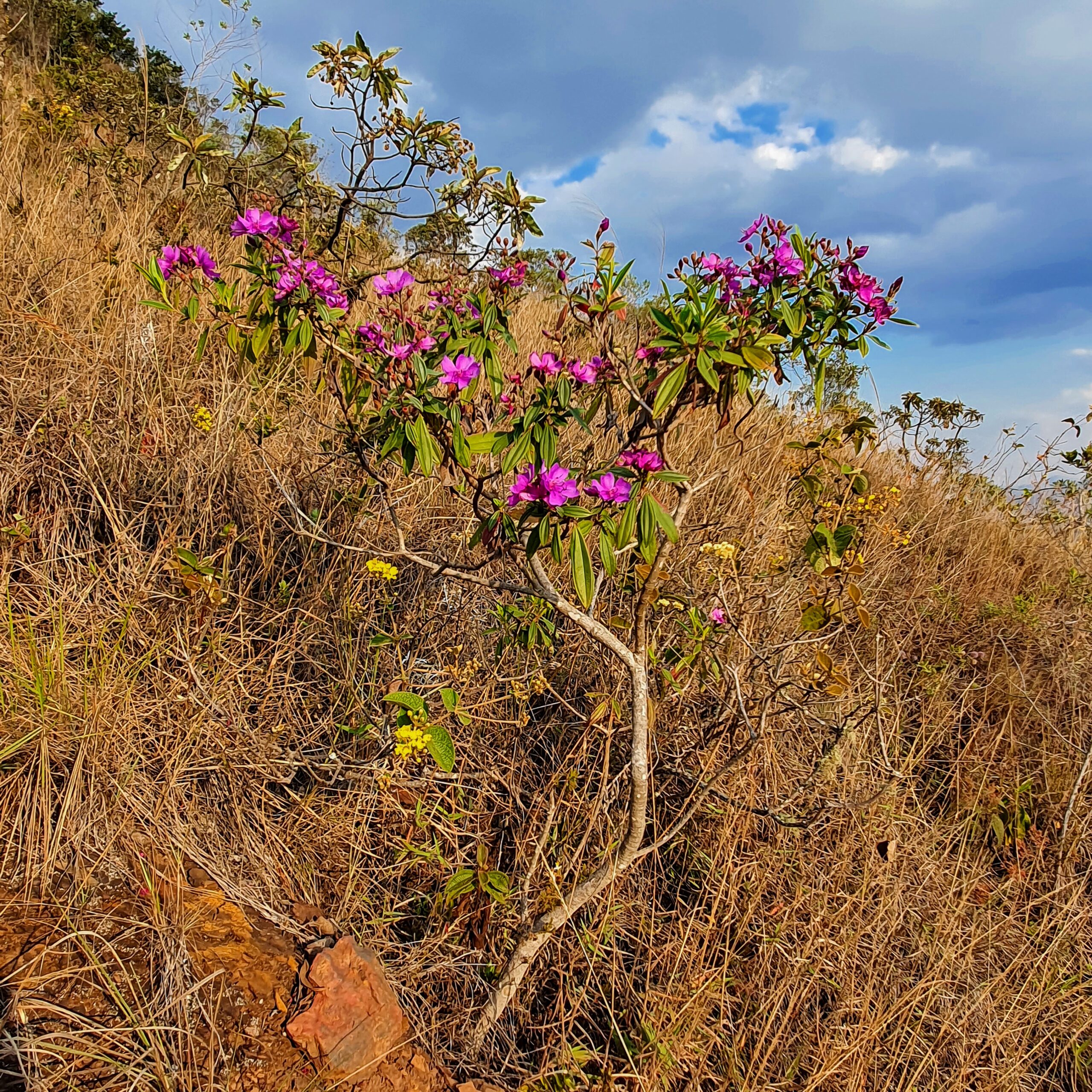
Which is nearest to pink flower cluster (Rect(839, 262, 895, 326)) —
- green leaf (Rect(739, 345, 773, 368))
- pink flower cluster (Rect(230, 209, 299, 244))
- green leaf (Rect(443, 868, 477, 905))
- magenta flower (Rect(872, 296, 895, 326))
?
magenta flower (Rect(872, 296, 895, 326))

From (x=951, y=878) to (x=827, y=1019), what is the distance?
2.06ft

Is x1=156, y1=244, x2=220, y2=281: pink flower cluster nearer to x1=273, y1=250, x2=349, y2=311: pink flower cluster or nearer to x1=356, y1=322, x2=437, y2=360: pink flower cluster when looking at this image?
x1=273, y1=250, x2=349, y2=311: pink flower cluster

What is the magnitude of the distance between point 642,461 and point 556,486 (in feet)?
0.68

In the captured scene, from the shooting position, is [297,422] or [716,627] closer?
[716,627]

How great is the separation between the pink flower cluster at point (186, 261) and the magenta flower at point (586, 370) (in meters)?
0.96

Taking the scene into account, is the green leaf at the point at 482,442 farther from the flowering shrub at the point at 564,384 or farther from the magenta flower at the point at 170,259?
the magenta flower at the point at 170,259

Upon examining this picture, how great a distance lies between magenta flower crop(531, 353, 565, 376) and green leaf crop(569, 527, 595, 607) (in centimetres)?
41

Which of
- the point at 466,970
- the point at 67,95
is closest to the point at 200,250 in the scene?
the point at 466,970

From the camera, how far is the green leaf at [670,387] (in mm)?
1317

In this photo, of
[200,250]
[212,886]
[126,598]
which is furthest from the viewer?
[126,598]

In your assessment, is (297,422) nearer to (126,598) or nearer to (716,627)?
(126,598)

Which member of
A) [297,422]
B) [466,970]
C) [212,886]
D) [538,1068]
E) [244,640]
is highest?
[297,422]

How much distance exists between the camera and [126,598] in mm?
2016

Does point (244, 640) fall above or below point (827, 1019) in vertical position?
above
